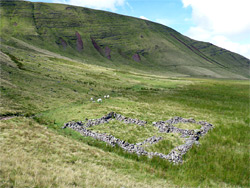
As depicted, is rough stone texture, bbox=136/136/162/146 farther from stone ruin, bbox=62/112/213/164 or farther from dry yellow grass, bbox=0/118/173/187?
dry yellow grass, bbox=0/118/173/187

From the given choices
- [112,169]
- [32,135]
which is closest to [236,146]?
[112,169]

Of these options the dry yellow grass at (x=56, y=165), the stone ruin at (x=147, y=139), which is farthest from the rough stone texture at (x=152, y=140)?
the dry yellow grass at (x=56, y=165)

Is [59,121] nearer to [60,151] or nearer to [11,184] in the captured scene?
Answer: [60,151]

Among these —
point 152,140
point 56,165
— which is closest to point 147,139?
point 152,140

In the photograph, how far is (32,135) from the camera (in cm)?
1845

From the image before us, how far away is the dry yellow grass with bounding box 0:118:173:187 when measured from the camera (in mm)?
10766

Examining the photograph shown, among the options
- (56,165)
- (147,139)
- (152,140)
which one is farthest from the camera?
(147,139)

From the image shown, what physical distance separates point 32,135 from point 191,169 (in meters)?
16.7

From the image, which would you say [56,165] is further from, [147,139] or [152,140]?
[152,140]

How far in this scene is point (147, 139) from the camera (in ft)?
69.4

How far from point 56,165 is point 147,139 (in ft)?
37.1

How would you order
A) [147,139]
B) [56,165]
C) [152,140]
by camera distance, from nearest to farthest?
[56,165] < [152,140] < [147,139]

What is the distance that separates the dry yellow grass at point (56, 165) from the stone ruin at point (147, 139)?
254 cm

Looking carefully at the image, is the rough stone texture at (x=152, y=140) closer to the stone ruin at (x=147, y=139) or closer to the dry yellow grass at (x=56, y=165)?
the stone ruin at (x=147, y=139)
